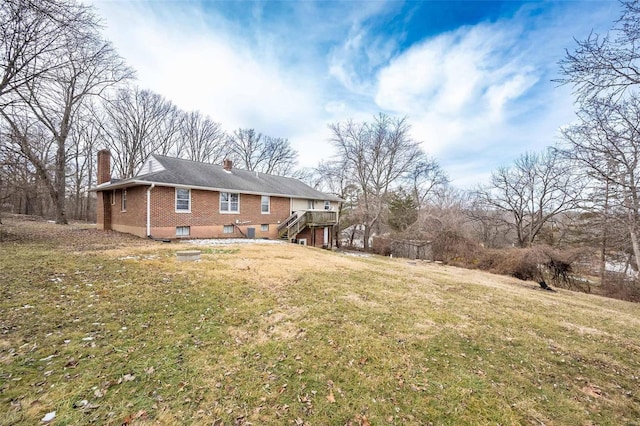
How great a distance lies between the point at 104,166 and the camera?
636 inches

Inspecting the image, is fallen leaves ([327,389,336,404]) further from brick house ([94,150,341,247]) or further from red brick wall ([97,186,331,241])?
red brick wall ([97,186,331,241])

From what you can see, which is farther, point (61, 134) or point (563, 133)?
point (61, 134)

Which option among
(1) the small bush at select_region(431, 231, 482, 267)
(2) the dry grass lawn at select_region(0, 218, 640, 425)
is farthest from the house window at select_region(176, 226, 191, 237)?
(1) the small bush at select_region(431, 231, 482, 267)

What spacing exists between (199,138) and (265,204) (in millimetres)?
21573

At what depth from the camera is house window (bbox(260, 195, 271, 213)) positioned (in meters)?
18.2

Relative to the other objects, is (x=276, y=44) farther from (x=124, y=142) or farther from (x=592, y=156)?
(x=124, y=142)

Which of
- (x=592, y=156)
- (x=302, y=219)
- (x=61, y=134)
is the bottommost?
(x=302, y=219)

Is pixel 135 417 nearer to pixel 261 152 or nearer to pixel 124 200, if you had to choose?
pixel 124 200

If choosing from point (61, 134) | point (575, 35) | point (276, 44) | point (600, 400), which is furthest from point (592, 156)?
point (61, 134)

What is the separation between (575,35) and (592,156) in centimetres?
703

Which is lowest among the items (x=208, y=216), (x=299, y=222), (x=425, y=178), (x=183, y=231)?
(x=183, y=231)

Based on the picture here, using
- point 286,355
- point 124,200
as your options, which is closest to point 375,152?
point 124,200

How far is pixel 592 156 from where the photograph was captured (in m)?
9.15

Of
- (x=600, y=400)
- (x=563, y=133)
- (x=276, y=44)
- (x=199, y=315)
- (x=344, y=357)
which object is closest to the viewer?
(x=600, y=400)
